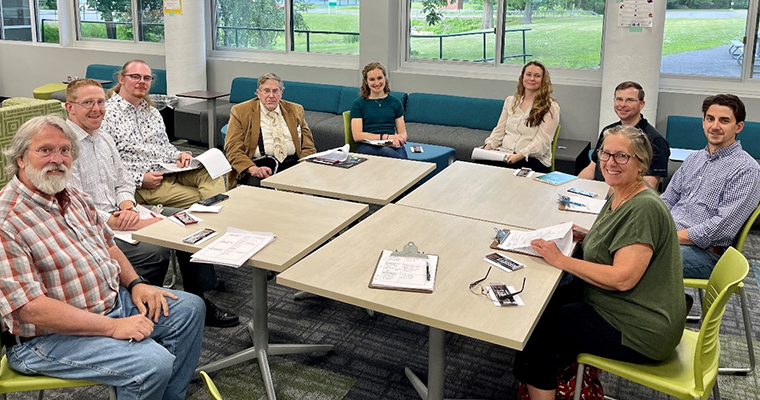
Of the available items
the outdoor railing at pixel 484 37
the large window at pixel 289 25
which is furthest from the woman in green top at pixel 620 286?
the large window at pixel 289 25

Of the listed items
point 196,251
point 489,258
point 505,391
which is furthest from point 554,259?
point 196,251

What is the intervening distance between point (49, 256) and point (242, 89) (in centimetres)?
589

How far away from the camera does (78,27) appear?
9.85 metres

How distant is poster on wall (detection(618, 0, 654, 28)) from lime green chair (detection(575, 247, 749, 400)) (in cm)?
365

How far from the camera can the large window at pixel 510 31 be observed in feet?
22.2

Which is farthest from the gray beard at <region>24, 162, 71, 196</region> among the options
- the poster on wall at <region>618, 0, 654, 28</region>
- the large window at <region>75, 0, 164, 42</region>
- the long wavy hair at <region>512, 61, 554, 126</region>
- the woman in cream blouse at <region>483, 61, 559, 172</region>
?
the large window at <region>75, 0, 164, 42</region>

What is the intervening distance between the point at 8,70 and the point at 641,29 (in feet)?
29.6

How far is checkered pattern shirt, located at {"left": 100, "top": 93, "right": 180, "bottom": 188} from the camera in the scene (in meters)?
4.14

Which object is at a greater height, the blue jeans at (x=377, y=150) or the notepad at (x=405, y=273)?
the blue jeans at (x=377, y=150)

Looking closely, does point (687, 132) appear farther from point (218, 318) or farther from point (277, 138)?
point (218, 318)

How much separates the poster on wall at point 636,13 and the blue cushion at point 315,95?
3.04m

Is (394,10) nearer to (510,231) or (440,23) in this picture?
(440,23)

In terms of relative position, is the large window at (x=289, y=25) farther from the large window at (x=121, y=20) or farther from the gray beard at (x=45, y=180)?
the gray beard at (x=45, y=180)

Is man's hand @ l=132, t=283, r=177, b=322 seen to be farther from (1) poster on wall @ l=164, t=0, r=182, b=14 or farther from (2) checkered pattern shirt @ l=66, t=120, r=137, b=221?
(1) poster on wall @ l=164, t=0, r=182, b=14
